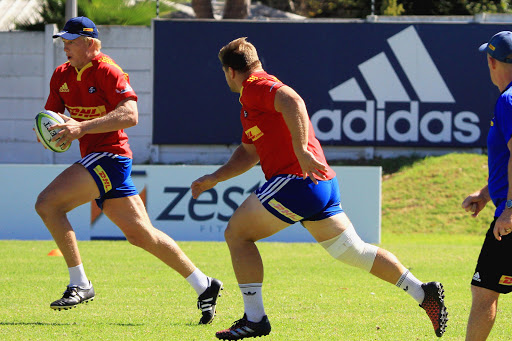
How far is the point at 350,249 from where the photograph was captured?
18.1ft

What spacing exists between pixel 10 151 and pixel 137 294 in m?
12.8

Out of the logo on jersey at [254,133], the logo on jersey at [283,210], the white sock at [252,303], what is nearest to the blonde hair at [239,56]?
the logo on jersey at [254,133]

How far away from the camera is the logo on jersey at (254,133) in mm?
5500

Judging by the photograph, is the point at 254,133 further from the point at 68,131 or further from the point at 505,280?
the point at 505,280

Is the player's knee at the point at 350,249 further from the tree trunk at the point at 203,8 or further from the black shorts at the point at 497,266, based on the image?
the tree trunk at the point at 203,8

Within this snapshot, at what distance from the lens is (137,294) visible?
7840 mm

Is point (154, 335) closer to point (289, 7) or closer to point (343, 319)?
point (343, 319)

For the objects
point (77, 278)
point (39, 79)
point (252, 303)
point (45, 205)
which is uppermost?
point (45, 205)

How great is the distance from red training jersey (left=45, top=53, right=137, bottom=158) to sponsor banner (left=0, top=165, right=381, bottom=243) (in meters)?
7.09

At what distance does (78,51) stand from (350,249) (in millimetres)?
2761

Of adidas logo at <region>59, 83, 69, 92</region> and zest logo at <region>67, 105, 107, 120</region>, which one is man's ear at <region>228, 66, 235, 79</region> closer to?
zest logo at <region>67, 105, 107, 120</region>

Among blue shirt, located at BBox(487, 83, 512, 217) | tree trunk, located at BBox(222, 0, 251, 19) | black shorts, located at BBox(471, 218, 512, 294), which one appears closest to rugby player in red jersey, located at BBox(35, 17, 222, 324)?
black shorts, located at BBox(471, 218, 512, 294)

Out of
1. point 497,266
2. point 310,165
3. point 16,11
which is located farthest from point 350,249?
point 16,11

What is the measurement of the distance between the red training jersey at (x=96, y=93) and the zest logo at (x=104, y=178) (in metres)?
0.19
